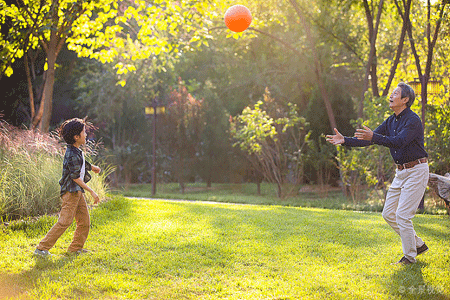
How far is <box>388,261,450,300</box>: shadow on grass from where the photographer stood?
153 inches

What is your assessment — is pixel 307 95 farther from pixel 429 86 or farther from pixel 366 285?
pixel 366 285

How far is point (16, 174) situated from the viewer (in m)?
7.29

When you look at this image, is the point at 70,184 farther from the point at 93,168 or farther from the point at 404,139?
the point at 404,139

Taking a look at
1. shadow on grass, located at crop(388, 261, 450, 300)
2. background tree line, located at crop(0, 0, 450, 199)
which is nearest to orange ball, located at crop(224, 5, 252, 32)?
background tree line, located at crop(0, 0, 450, 199)

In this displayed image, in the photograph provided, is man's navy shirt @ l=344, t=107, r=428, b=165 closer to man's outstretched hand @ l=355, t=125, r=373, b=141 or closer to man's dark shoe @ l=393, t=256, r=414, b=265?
man's outstretched hand @ l=355, t=125, r=373, b=141

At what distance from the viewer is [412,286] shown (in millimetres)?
4109

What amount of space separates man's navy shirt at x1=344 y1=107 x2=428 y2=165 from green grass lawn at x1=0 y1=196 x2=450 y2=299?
125cm

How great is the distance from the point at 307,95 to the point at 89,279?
17.8 meters

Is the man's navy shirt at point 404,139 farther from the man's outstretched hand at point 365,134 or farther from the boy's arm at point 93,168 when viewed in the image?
the boy's arm at point 93,168

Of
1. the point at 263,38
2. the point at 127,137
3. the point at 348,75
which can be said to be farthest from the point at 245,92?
the point at 127,137

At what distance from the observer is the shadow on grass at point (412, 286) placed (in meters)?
3.88

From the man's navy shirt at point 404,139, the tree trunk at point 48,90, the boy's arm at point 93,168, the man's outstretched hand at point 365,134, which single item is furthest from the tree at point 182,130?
the man's outstretched hand at point 365,134

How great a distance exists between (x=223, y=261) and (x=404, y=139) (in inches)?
97.0

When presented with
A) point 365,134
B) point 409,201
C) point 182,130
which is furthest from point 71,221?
point 182,130
